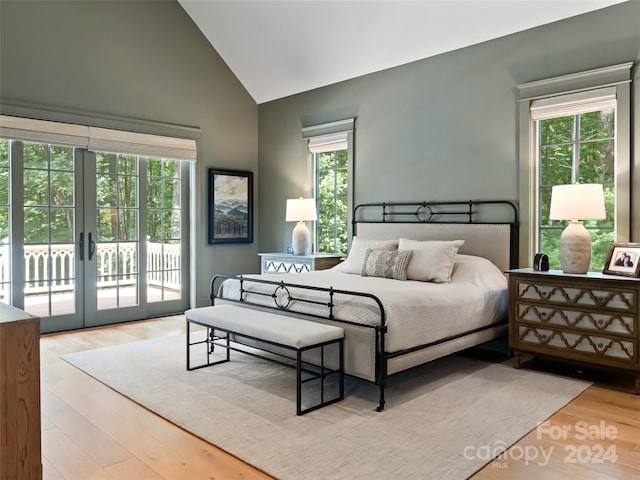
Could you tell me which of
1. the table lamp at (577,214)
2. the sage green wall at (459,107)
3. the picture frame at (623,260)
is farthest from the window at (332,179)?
the picture frame at (623,260)

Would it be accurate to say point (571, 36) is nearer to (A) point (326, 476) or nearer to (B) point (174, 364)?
(A) point (326, 476)

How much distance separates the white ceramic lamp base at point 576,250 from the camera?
3.72m

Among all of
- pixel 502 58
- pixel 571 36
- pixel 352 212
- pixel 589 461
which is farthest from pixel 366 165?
pixel 589 461

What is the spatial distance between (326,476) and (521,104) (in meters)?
3.62

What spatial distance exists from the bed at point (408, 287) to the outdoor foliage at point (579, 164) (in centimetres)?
31

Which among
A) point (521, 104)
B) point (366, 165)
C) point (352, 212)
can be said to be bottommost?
point (352, 212)

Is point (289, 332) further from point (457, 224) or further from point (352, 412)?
point (457, 224)

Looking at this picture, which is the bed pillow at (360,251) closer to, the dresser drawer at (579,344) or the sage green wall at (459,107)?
the sage green wall at (459,107)

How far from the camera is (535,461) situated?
245 centimetres

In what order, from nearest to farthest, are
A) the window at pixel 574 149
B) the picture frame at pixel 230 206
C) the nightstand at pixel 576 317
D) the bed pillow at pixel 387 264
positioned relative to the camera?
the nightstand at pixel 576 317 → the window at pixel 574 149 → the bed pillow at pixel 387 264 → the picture frame at pixel 230 206

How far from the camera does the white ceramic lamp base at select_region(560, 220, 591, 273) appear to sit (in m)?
3.72

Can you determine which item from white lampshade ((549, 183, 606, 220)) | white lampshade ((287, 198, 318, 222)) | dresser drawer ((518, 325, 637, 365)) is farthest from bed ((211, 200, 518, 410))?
white lampshade ((549, 183, 606, 220))

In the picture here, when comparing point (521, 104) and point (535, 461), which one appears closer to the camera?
point (535, 461)

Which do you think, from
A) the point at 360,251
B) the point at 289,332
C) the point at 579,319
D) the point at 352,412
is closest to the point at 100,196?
the point at 360,251
